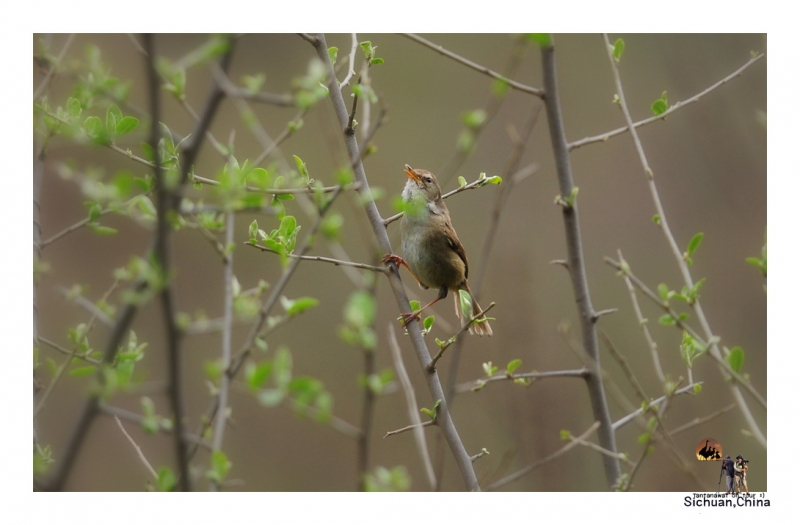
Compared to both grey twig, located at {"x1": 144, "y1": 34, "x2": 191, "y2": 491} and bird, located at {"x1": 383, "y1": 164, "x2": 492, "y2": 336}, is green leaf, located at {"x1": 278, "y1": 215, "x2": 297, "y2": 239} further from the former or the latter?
bird, located at {"x1": 383, "y1": 164, "x2": 492, "y2": 336}

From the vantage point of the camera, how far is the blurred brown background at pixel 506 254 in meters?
3.33

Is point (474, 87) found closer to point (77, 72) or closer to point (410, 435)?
point (410, 435)

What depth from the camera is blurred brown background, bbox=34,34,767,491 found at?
3334mm

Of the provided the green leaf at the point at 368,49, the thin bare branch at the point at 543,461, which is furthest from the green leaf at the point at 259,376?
the green leaf at the point at 368,49

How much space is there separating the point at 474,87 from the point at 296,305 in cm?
408

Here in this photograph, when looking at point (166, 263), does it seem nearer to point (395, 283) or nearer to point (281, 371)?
point (281, 371)

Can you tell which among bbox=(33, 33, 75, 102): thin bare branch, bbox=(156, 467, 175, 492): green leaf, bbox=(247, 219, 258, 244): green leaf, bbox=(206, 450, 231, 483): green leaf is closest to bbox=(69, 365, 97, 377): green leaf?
bbox=(156, 467, 175, 492): green leaf

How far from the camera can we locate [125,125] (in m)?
2.33

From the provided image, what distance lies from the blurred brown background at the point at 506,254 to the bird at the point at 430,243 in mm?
302

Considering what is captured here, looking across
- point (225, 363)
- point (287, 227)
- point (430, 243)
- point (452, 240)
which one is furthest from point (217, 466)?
point (452, 240)

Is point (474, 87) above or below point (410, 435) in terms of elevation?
above
